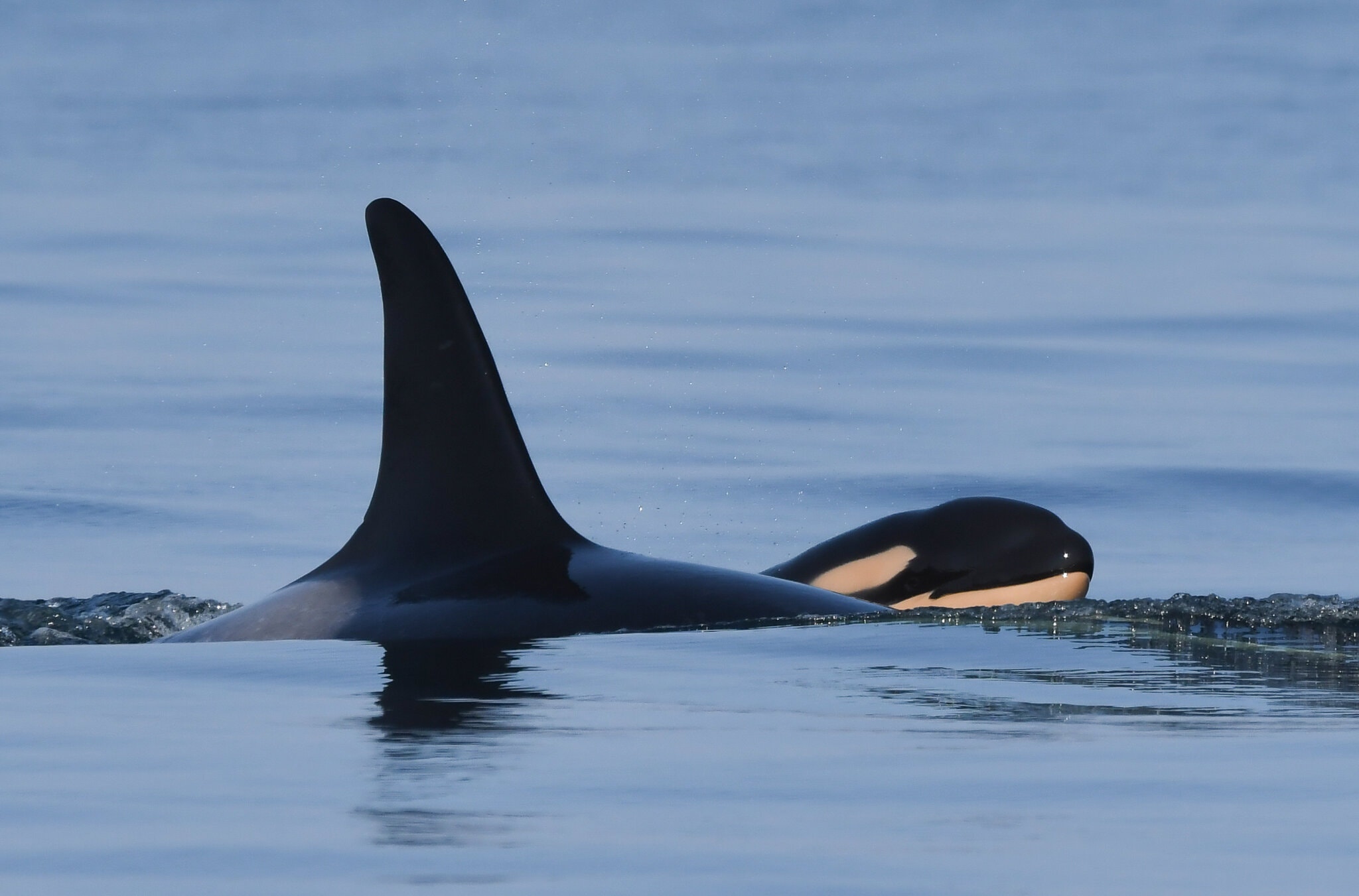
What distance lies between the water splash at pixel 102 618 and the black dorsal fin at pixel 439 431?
2800 mm

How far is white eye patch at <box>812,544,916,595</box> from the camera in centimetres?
1184

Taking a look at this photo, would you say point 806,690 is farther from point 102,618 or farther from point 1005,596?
point 102,618

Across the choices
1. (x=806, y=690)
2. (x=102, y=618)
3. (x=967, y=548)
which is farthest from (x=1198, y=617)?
(x=102, y=618)

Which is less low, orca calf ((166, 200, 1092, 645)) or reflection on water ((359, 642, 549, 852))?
orca calf ((166, 200, 1092, 645))

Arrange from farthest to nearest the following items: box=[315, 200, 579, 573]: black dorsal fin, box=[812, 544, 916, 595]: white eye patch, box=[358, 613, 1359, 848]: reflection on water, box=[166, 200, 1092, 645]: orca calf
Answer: box=[812, 544, 916, 595]: white eye patch < box=[315, 200, 579, 573]: black dorsal fin < box=[166, 200, 1092, 645]: orca calf < box=[358, 613, 1359, 848]: reflection on water

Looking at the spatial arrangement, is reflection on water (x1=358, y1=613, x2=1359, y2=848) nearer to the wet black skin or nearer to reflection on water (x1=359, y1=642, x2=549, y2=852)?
reflection on water (x1=359, y1=642, x2=549, y2=852)

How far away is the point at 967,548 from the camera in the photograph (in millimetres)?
11820

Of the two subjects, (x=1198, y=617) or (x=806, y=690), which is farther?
(x=1198, y=617)

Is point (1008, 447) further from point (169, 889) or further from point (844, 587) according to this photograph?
point (169, 889)

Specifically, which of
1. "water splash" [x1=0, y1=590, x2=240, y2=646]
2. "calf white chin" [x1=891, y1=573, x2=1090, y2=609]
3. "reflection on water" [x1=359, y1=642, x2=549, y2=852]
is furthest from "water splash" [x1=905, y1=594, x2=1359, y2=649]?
"water splash" [x1=0, y1=590, x2=240, y2=646]

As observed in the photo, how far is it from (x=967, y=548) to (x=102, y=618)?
4709 mm

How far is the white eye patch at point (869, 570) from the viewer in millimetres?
11844

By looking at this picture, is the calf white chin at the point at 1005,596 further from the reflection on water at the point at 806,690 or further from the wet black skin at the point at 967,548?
the reflection on water at the point at 806,690

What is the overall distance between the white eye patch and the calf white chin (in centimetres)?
20
